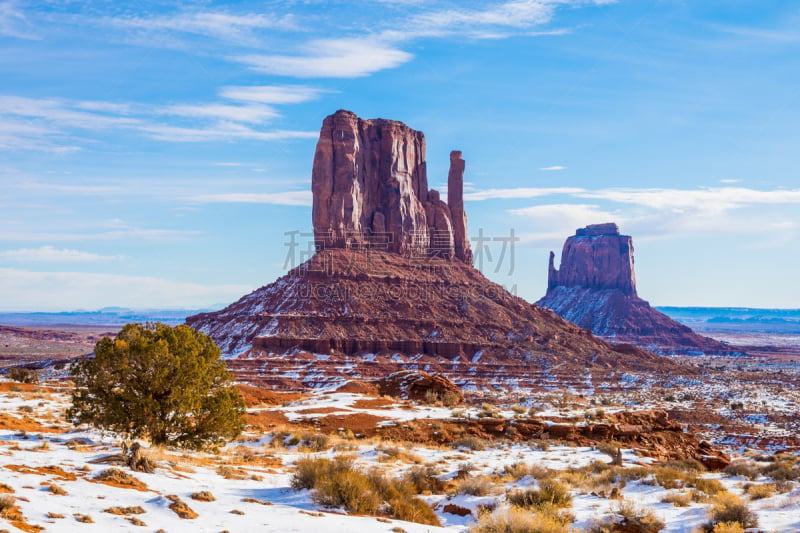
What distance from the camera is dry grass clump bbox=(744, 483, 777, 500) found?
17078mm

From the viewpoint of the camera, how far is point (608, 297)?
17938 centimetres

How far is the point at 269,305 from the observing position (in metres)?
92.4

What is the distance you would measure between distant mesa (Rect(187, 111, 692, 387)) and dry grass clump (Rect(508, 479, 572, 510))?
5429cm

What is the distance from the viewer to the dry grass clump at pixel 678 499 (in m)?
16.2

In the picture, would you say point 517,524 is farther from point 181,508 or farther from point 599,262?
point 599,262

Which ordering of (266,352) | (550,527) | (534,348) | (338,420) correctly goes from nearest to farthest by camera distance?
(550,527) → (338,420) → (266,352) → (534,348)

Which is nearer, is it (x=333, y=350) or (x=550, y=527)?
(x=550, y=527)

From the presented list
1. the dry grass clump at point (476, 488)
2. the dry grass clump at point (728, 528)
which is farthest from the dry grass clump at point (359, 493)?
the dry grass clump at point (728, 528)

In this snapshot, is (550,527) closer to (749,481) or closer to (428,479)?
(428,479)

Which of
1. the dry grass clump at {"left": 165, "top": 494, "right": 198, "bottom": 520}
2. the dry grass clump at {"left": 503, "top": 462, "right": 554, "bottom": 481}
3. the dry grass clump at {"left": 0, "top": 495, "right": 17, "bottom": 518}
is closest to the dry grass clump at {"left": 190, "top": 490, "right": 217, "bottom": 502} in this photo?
the dry grass clump at {"left": 165, "top": 494, "right": 198, "bottom": 520}

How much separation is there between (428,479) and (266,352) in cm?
6343

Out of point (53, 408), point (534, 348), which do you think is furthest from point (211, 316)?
point (53, 408)

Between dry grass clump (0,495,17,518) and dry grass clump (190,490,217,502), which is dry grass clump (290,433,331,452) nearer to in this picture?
dry grass clump (190,490,217,502)

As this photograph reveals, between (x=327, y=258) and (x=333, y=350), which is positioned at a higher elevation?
(x=327, y=258)
